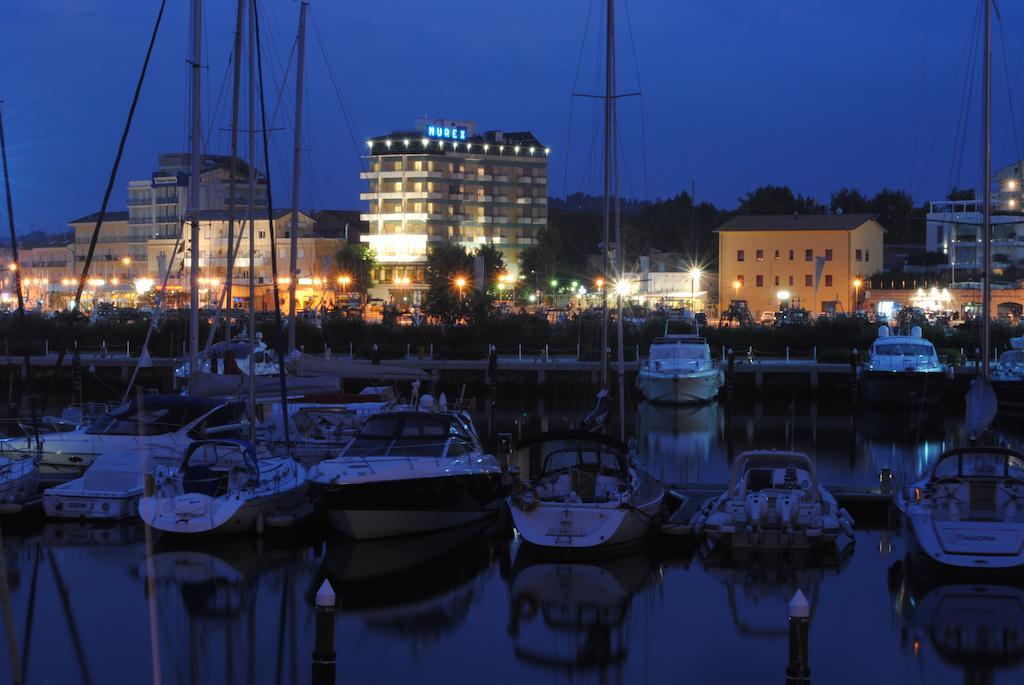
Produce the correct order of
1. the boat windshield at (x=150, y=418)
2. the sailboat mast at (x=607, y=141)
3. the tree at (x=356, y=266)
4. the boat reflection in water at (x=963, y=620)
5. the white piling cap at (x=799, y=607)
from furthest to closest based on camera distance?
the tree at (x=356, y=266)
the sailboat mast at (x=607, y=141)
the boat windshield at (x=150, y=418)
the boat reflection in water at (x=963, y=620)
the white piling cap at (x=799, y=607)

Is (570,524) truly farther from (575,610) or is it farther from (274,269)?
(274,269)

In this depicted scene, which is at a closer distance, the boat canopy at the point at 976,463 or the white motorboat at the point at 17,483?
the boat canopy at the point at 976,463

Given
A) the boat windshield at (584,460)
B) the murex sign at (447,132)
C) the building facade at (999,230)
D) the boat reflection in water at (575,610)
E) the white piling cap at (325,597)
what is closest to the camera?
the white piling cap at (325,597)

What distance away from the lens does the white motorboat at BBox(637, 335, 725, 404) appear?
4606 centimetres

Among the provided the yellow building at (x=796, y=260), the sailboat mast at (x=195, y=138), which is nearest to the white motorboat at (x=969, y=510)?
the sailboat mast at (x=195, y=138)

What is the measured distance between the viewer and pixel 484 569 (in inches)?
843

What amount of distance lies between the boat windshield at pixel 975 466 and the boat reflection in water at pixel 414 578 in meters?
7.76

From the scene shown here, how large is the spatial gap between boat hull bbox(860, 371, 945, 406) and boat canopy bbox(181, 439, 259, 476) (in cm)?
2833

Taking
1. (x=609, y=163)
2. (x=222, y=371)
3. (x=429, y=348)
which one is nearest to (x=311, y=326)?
(x=429, y=348)

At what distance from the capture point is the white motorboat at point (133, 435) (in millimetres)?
25172

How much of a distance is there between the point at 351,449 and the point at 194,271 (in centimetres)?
1192

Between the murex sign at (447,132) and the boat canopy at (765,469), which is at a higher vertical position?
the murex sign at (447,132)

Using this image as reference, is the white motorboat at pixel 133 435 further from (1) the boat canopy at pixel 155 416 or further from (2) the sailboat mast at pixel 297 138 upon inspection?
(2) the sailboat mast at pixel 297 138

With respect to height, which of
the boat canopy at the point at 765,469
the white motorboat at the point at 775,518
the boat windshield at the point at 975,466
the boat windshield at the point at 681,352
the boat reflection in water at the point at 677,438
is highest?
the boat windshield at the point at 681,352
